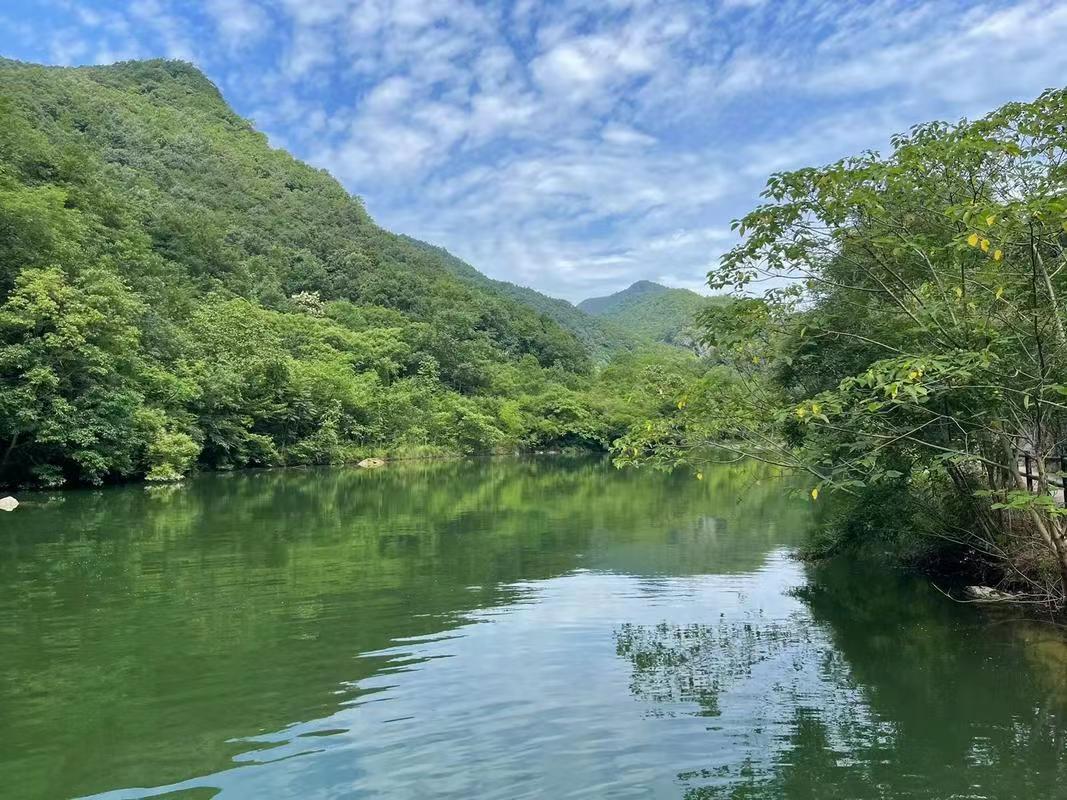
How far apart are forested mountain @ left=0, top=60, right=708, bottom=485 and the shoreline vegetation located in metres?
0.22

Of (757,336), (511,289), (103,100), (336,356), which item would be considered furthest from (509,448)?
(511,289)

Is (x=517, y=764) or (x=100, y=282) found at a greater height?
(x=100, y=282)

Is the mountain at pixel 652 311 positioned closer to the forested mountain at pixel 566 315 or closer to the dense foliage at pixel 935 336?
the forested mountain at pixel 566 315

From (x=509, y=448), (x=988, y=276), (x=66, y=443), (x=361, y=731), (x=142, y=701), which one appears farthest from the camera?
(x=509, y=448)

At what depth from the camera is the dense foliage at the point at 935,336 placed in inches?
295

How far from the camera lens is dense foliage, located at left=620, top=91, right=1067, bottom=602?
7.49 m

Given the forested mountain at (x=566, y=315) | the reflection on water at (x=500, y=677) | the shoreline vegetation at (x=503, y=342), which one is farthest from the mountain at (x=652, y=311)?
the reflection on water at (x=500, y=677)

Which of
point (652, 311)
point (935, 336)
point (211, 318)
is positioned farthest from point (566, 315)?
point (935, 336)

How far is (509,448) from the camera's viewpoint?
72.6 metres

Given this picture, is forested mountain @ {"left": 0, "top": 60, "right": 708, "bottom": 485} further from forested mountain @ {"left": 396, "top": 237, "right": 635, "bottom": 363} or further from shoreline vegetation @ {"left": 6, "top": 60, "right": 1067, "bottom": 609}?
forested mountain @ {"left": 396, "top": 237, "right": 635, "bottom": 363}

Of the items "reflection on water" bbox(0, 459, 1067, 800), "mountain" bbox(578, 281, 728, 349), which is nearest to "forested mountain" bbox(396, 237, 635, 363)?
"mountain" bbox(578, 281, 728, 349)

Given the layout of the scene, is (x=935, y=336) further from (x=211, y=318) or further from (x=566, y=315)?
(x=566, y=315)

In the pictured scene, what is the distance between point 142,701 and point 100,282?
90.0 ft

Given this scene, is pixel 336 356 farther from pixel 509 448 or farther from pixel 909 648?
pixel 909 648
